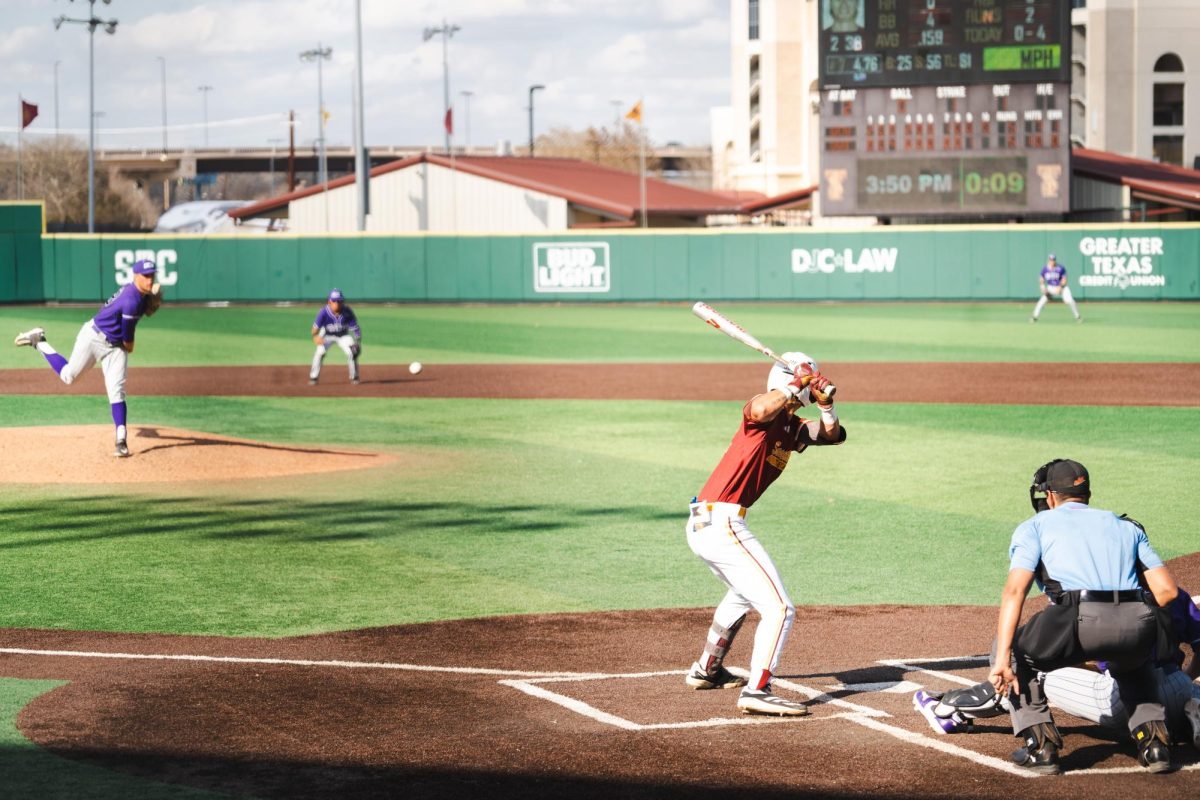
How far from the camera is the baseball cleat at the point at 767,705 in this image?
7730 millimetres

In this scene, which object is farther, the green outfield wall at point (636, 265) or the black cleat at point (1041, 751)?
the green outfield wall at point (636, 265)

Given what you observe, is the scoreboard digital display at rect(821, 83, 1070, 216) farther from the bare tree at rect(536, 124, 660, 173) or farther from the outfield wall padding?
the bare tree at rect(536, 124, 660, 173)

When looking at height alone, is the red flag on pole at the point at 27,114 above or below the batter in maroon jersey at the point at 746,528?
above

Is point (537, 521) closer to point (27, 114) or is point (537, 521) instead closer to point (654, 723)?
point (654, 723)

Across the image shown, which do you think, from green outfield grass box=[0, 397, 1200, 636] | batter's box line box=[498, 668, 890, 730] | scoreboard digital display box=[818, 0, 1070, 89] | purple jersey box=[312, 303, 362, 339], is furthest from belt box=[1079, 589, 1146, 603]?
scoreboard digital display box=[818, 0, 1070, 89]

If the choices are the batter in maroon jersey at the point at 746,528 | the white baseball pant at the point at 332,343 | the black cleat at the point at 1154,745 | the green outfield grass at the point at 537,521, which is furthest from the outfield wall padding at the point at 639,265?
the black cleat at the point at 1154,745

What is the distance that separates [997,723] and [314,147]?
119982 mm

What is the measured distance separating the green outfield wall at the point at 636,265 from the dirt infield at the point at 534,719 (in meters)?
39.7

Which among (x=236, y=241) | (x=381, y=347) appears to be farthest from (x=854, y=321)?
(x=236, y=241)

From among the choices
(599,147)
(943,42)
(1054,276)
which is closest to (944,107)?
(943,42)

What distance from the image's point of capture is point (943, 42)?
42656 millimetres

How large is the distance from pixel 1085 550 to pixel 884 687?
195 centimetres

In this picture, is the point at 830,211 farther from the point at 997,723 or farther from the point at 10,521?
the point at 997,723

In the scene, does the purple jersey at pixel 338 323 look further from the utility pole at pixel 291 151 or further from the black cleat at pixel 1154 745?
the utility pole at pixel 291 151
